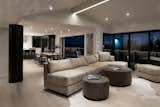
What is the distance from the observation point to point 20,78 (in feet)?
16.1

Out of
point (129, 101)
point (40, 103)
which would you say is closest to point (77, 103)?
point (40, 103)

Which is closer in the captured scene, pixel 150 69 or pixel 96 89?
pixel 96 89

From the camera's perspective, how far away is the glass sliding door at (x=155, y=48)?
6.53m

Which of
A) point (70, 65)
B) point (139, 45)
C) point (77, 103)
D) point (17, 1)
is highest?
point (17, 1)

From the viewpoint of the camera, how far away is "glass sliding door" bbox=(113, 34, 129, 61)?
7984mm

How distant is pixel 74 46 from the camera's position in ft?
39.8

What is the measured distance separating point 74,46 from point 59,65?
26.0ft

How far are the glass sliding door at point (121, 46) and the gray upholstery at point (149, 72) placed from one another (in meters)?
2.34

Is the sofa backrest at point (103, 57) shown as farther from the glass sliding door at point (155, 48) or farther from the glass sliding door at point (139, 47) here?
the glass sliding door at point (155, 48)

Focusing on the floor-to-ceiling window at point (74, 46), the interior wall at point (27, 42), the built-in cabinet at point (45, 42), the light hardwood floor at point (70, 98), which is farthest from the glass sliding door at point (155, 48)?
the interior wall at point (27, 42)

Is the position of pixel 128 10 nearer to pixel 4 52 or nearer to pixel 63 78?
pixel 63 78

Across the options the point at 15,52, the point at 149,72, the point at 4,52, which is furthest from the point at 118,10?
the point at 4,52

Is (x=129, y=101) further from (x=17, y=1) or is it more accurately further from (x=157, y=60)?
(x=157, y=60)

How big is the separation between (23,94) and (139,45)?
6.14 metres
